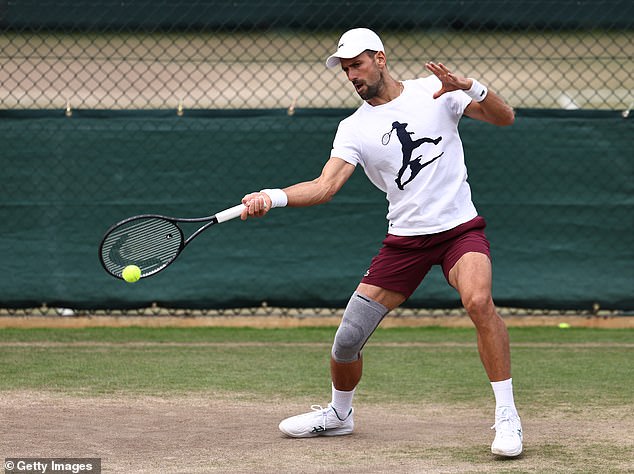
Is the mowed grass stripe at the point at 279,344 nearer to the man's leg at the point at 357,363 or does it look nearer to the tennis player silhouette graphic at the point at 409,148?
the man's leg at the point at 357,363

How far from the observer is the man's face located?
484 centimetres

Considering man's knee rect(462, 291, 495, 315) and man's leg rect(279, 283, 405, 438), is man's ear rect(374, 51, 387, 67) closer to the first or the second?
man's leg rect(279, 283, 405, 438)

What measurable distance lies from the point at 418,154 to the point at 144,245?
50.1 inches

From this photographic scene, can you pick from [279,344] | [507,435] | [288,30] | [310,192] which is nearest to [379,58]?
[310,192]

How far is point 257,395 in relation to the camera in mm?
5898

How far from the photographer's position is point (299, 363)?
273 inches

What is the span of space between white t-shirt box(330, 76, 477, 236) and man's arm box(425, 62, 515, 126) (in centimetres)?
6

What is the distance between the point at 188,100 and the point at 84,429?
184 inches

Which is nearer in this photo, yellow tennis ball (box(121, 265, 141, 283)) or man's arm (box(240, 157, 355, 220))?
man's arm (box(240, 157, 355, 220))

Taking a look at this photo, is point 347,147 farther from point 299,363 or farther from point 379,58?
point 299,363

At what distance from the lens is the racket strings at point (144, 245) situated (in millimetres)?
4887

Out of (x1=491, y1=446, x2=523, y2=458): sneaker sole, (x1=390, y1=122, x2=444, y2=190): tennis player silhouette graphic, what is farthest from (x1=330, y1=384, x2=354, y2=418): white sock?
(x1=390, y1=122, x2=444, y2=190): tennis player silhouette graphic

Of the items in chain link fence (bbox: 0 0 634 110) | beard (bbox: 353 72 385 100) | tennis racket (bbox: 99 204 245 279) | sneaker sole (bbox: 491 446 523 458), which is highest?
chain link fence (bbox: 0 0 634 110)

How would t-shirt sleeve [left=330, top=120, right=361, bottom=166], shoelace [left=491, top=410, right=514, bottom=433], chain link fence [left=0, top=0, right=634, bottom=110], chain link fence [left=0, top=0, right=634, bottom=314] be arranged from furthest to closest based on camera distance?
chain link fence [left=0, top=0, right=634, bottom=110] < chain link fence [left=0, top=0, right=634, bottom=314] < t-shirt sleeve [left=330, top=120, right=361, bottom=166] < shoelace [left=491, top=410, right=514, bottom=433]
